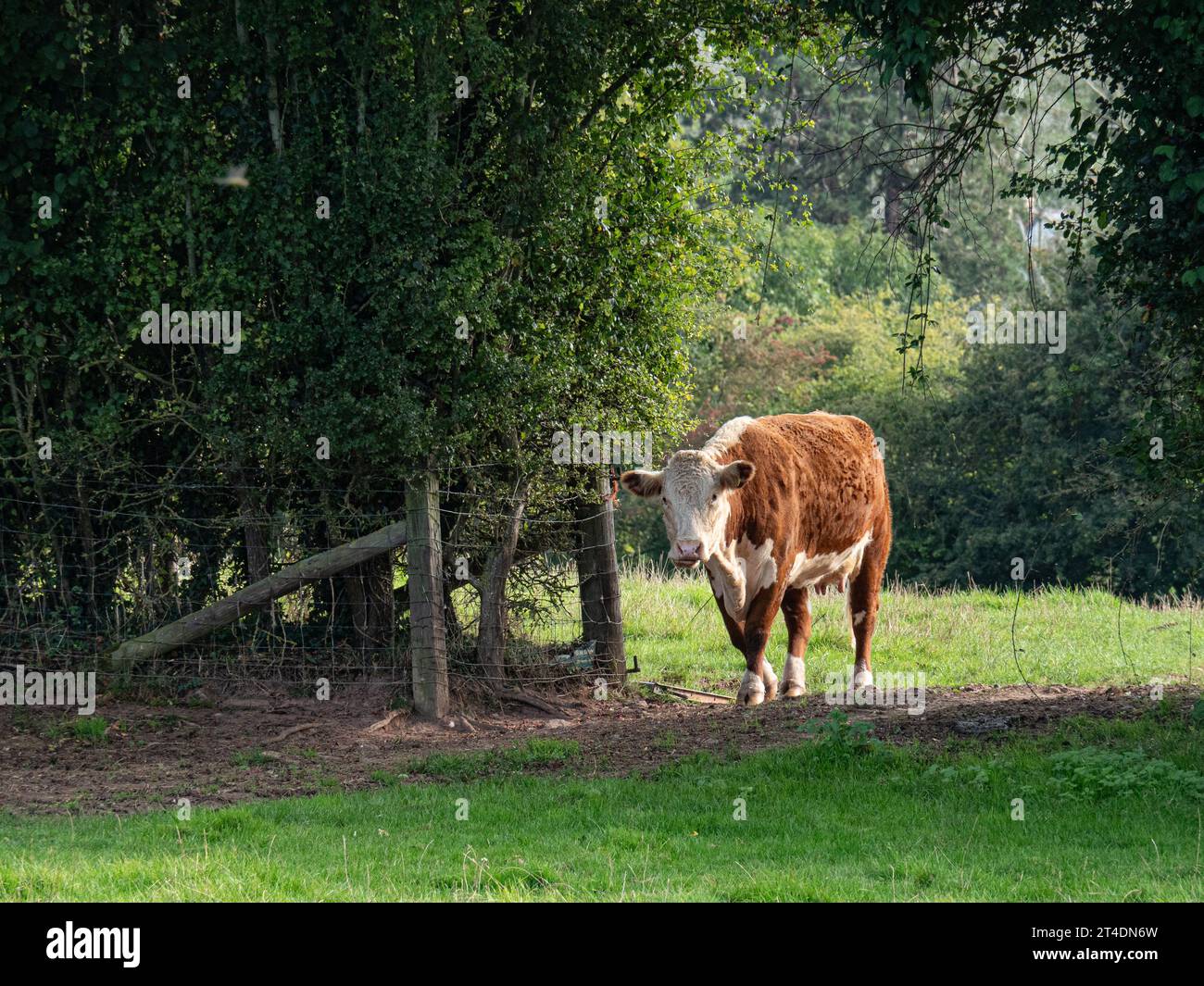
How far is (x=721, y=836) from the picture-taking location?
A: 762cm

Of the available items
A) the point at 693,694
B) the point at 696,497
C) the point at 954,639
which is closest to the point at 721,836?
the point at 696,497

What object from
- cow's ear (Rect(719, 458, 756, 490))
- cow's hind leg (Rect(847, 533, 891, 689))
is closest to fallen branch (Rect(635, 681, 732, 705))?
cow's hind leg (Rect(847, 533, 891, 689))

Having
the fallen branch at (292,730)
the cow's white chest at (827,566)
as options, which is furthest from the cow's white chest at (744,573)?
the fallen branch at (292,730)

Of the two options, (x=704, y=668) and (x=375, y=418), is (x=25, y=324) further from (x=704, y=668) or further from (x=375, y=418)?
(x=704, y=668)

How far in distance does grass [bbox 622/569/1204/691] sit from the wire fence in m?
2.82

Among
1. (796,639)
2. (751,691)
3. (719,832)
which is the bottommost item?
(719,832)

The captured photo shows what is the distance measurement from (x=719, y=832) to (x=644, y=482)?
4151 millimetres

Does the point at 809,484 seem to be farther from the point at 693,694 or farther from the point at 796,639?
the point at 693,694

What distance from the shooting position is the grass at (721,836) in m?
6.39

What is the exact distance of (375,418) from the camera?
11422 millimetres

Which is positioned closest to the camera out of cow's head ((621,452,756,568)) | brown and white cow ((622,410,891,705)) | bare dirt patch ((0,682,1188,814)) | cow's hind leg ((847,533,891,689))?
bare dirt patch ((0,682,1188,814))

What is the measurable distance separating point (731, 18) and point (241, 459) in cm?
545

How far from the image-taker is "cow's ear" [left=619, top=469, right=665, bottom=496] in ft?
37.2

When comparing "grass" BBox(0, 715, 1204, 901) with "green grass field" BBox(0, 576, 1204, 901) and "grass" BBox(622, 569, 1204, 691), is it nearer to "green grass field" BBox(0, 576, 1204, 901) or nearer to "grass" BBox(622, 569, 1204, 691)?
"green grass field" BBox(0, 576, 1204, 901)
